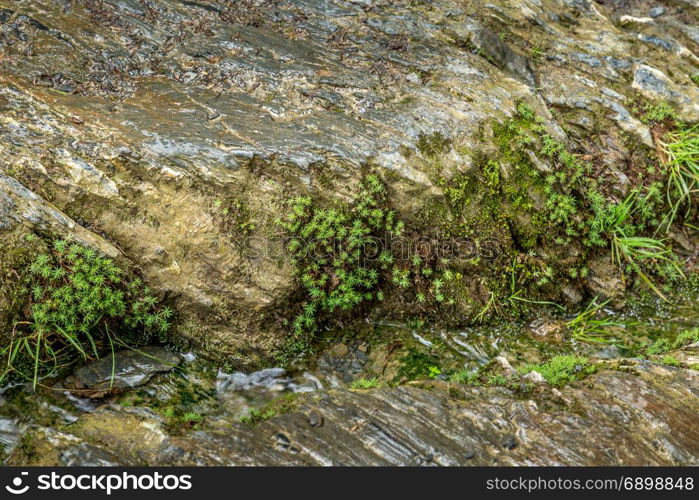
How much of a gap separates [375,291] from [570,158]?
321 cm

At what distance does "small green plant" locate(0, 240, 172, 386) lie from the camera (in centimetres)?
541

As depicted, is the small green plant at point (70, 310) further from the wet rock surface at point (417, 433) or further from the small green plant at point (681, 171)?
the small green plant at point (681, 171)

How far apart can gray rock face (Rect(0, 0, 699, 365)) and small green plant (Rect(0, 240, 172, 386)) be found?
0.23m

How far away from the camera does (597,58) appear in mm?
8070

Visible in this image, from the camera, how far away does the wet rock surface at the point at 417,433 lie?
459cm

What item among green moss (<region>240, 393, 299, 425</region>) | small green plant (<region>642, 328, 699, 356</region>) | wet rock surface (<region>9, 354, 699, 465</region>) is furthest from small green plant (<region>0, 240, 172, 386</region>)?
small green plant (<region>642, 328, 699, 356</region>)

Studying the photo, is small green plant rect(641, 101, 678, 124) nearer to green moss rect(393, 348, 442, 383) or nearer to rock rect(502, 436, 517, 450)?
green moss rect(393, 348, 442, 383)

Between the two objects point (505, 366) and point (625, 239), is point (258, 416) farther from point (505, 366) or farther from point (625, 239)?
point (625, 239)

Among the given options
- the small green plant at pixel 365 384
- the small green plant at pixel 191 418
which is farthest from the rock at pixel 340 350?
the small green plant at pixel 191 418

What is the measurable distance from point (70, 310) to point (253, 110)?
3165 mm

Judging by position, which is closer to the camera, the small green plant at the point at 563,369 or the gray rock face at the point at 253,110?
the small green plant at the point at 563,369

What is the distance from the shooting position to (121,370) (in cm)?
568

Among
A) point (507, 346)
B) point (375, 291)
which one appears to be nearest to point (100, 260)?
point (375, 291)

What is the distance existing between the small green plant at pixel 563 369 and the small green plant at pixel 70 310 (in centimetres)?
435
